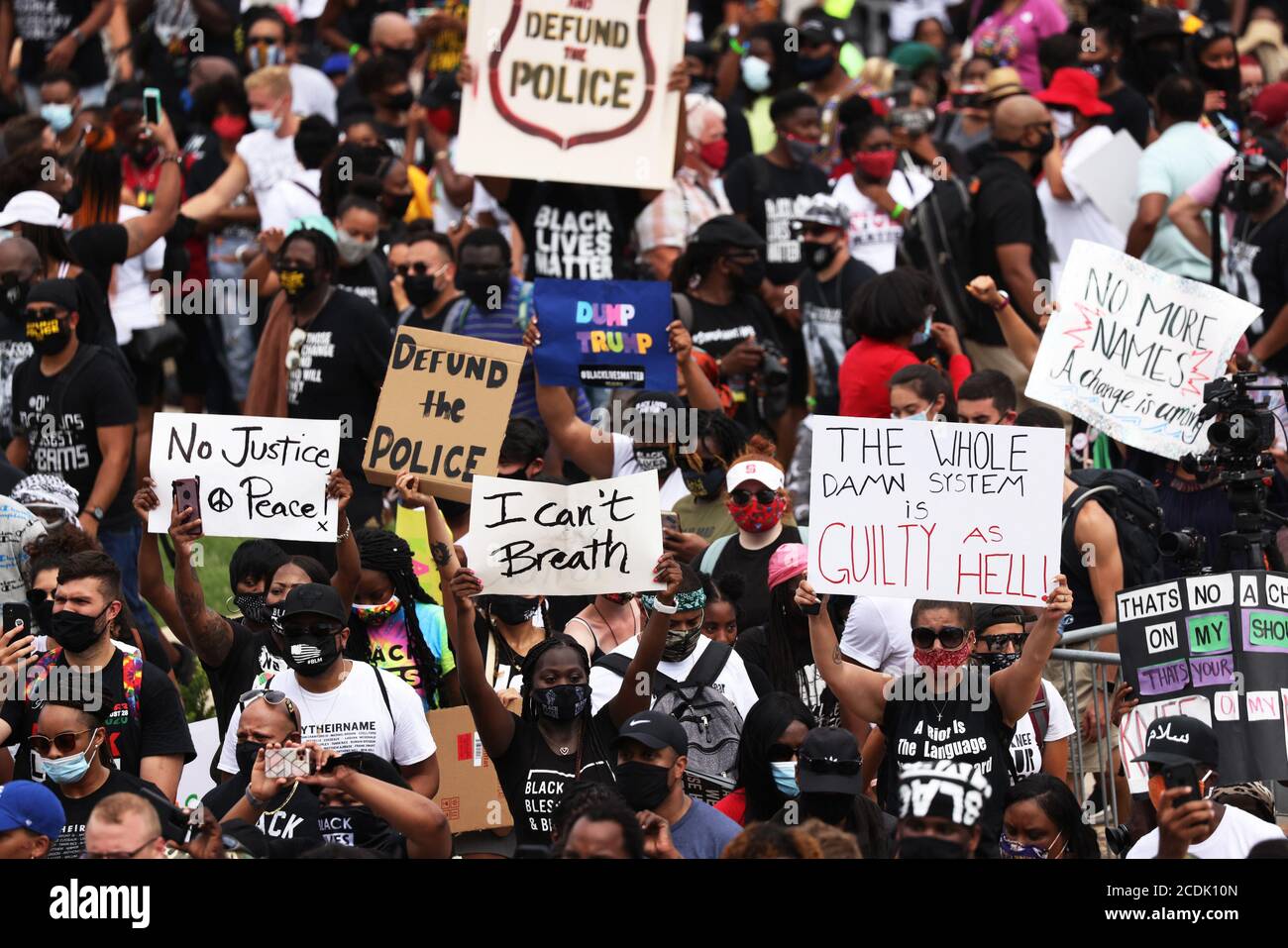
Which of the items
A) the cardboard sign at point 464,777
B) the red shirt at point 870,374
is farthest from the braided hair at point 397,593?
the red shirt at point 870,374

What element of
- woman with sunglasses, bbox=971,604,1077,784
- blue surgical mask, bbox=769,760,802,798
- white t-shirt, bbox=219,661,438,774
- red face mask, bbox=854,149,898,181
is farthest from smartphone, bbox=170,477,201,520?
red face mask, bbox=854,149,898,181

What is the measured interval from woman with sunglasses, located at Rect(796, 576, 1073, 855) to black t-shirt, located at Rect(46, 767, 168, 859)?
2396 millimetres

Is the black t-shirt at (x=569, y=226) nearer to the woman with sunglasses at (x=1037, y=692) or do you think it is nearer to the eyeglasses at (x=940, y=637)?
the woman with sunglasses at (x=1037, y=692)

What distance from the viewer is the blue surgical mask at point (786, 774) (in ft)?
27.0

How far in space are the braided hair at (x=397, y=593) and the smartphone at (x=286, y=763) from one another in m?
1.74

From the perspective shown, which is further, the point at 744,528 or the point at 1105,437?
the point at 1105,437

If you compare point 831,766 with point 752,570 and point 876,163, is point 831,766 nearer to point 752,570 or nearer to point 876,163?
point 752,570

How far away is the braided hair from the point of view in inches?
373

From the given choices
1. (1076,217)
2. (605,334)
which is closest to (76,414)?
(605,334)

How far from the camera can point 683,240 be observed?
13500 millimetres
